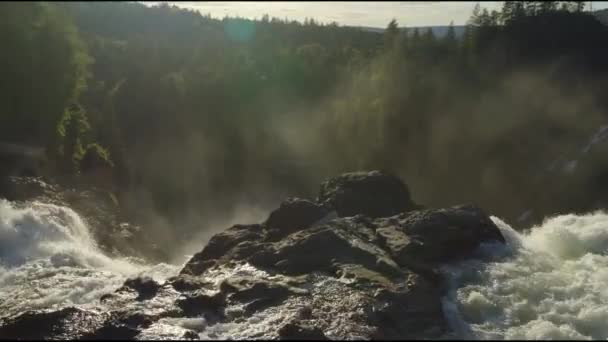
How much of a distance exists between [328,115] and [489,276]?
41124mm

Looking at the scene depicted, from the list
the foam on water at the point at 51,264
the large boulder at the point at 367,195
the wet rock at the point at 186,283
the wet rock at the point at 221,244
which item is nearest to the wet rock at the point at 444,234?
the large boulder at the point at 367,195

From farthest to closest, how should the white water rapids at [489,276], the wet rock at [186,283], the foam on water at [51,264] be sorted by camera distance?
the foam on water at [51,264]
the wet rock at [186,283]
the white water rapids at [489,276]

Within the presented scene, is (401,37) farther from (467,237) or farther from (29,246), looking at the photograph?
(29,246)

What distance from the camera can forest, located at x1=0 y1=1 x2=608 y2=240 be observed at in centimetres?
4472

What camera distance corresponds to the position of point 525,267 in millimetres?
23297

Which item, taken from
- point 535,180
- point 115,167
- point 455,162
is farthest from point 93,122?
point 535,180

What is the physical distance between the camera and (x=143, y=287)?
2192cm

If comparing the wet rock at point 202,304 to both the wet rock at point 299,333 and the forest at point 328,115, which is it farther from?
the forest at point 328,115

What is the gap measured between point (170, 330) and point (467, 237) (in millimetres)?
13029

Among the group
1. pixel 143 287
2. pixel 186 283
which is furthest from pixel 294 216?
pixel 143 287

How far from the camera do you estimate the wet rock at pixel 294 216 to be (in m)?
27.5

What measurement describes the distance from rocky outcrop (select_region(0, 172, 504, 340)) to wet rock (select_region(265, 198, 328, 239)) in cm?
5

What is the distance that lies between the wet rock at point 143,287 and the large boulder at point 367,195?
10.7 m

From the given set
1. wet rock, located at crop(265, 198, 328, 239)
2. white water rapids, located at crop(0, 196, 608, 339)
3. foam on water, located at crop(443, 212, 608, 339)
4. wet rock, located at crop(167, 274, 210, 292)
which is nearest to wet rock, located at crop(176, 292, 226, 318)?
wet rock, located at crop(167, 274, 210, 292)
